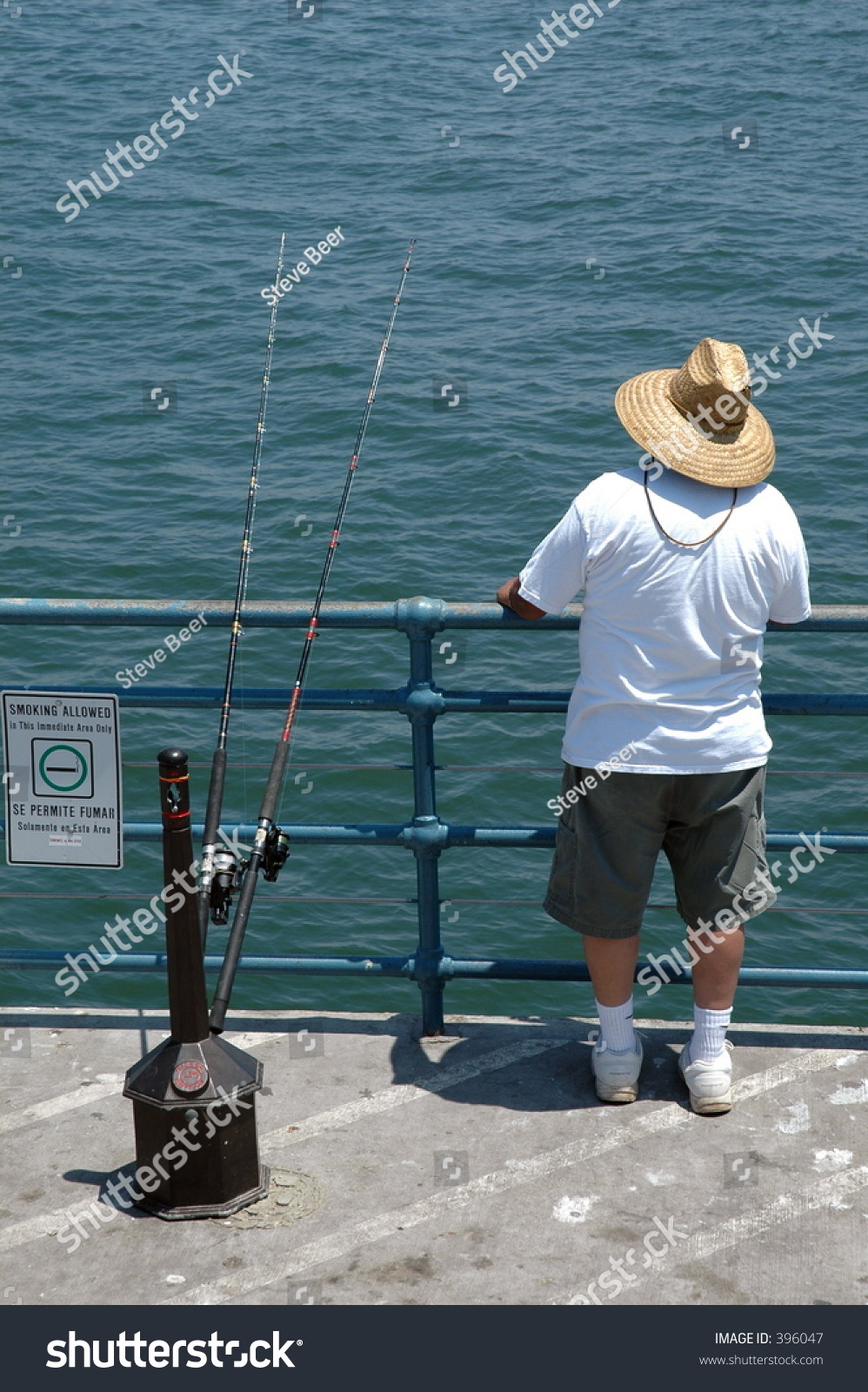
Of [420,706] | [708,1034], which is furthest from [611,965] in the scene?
[420,706]

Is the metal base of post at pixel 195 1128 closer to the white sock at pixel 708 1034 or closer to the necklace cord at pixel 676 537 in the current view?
the white sock at pixel 708 1034

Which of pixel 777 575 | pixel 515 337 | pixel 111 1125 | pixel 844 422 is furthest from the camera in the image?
pixel 515 337

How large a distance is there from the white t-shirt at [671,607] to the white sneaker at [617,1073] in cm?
81

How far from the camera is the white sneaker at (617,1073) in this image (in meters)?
4.05

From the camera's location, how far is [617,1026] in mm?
4031

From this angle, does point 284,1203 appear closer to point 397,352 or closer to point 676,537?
point 676,537

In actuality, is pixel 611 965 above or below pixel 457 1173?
above

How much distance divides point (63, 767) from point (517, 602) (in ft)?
3.92

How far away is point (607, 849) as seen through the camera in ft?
12.5

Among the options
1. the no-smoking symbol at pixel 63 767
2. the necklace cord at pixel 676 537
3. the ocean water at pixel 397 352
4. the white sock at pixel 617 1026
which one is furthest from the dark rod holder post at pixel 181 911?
the ocean water at pixel 397 352

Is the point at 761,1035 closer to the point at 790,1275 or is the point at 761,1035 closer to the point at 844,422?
the point at 790,1275

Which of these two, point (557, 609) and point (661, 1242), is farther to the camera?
point (557, 609)

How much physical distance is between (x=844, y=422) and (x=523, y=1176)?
11912mm

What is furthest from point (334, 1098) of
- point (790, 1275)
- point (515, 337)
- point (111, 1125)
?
point (515, 337)
